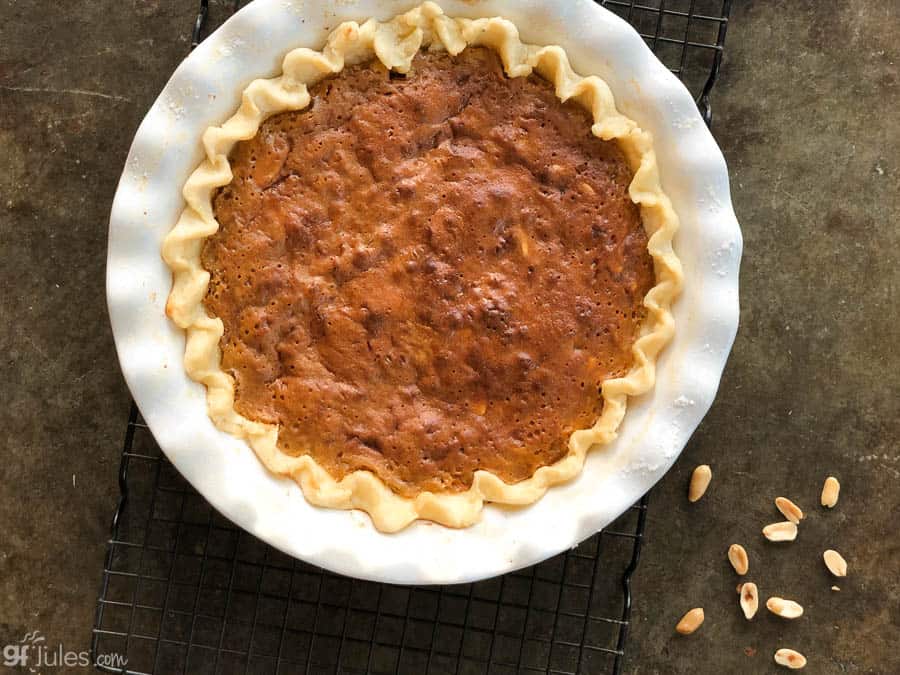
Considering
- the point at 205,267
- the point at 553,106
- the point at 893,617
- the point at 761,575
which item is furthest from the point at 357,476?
the point at 893,617

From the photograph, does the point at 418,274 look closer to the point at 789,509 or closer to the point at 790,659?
the point at 789,509

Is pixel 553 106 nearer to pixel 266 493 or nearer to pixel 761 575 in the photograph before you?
pixel 266 493

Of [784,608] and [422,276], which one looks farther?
[784,608]

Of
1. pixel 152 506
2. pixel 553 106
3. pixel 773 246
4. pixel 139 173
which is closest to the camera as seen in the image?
pixel 139 173

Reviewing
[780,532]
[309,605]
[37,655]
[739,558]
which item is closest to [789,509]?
[780,532]

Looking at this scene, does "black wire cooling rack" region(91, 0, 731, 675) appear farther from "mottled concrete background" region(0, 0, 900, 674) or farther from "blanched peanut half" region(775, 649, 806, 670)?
"blanched peanut half" region(775, 649, 806, 670)

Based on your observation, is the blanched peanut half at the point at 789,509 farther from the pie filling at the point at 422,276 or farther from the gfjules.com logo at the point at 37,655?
the gfjules.com logo at the point at 37,655

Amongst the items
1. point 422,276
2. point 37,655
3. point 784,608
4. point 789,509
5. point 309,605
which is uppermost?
point 422,276
